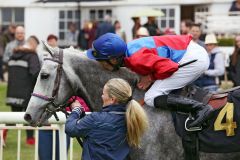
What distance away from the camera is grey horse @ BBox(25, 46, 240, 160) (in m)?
6.67

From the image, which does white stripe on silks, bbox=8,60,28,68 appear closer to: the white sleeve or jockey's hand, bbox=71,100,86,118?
the white sleeve

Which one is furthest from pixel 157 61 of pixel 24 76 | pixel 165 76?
pixel 24 76

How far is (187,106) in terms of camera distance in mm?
6621

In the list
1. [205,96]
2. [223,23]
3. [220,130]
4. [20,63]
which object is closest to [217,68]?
[20,63]

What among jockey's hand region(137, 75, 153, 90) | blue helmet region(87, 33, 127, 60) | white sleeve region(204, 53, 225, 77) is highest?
blue helmet region(87, 33, 127, 60)

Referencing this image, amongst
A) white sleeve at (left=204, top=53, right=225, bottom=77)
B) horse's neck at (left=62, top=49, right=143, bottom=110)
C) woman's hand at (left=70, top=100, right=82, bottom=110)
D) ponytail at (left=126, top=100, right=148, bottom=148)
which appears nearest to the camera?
ponytail at (left=126, top=100, right=148, bottom=148)

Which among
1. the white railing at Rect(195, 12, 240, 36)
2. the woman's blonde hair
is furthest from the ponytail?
the white railing at Rect(195, 12, 240, 36)

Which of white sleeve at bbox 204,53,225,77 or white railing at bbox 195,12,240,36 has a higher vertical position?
white sleeve at bbox 204,53,225,77

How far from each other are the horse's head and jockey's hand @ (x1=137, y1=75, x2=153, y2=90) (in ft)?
1.86

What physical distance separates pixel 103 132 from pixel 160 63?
69cm

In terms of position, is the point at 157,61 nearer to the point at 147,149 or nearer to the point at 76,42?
the point at 147,149

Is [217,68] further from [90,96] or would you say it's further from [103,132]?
[103,132]

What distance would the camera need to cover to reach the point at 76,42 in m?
27.5

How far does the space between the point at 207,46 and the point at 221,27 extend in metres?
12.9
